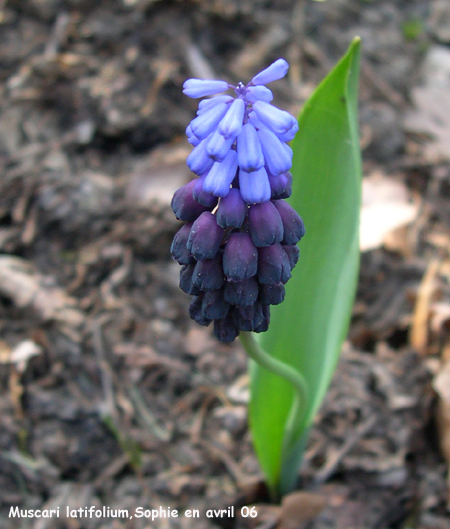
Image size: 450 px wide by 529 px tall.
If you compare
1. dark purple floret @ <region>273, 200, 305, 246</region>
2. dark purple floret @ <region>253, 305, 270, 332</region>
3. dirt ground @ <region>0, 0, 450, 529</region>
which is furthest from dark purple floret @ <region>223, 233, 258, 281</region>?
dirt ground @ <region>0, 0, 450, 529</region>

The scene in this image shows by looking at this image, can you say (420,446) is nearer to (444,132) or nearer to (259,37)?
(444,132)

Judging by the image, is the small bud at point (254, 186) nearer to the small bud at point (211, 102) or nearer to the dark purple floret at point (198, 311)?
the small bud at point (211, 102)

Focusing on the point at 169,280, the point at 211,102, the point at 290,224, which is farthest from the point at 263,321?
the point at 169,280

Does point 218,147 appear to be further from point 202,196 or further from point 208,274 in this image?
point 208,274

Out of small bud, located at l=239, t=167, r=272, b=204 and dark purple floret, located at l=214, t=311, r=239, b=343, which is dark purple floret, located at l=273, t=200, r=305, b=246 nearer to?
small bud, located at l=239, t=167, r=272, b=204

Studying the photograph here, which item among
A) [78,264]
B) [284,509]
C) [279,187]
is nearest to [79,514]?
[284,509]
